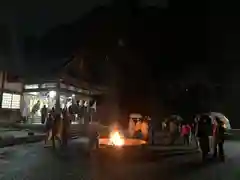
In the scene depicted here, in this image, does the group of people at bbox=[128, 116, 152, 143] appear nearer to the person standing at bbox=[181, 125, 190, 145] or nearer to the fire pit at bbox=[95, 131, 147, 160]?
the person standing at bbox=[181, 125, 190, 145]

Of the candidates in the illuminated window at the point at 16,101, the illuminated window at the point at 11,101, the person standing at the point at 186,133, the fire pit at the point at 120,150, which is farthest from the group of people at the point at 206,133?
the illuminated window at the point at 16,101

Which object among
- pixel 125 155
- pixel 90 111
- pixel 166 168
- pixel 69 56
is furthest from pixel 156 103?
pixel 166 168

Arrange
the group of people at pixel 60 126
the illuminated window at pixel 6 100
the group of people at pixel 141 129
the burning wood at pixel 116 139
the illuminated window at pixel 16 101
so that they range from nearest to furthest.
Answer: the group of people at pixel 60 126 < the burning wood at pixel 116 139 < the group of people at pixel 141 129 < the illuminated window at pixel 6 100 < the illuminated window at pixel 16 101

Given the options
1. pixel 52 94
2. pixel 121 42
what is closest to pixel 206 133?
pixel 121 42

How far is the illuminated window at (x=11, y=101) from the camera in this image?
3406 centimetres

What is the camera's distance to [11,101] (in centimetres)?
3497

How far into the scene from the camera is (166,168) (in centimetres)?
1374

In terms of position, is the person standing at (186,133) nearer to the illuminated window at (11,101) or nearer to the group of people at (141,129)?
the group of people at (141,129)

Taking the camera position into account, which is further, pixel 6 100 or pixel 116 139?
pixel 6 100

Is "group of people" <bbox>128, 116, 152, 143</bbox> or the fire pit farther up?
"group of people" <bbox>128, 116, 152, 143</bbox>

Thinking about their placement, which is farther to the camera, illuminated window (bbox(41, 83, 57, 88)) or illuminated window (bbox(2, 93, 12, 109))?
illuminated window (bbox(41, 83, 57, 88))

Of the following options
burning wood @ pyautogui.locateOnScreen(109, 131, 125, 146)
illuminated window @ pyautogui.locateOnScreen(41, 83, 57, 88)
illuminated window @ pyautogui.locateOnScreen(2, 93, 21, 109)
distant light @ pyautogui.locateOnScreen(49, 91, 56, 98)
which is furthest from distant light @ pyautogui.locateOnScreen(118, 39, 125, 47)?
burning wood @ pyautogui.locateOnScreen(109, 131, 125, 146)

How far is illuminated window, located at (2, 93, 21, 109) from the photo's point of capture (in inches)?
1341

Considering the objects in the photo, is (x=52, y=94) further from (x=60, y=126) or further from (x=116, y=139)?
(x=60, y=126)
